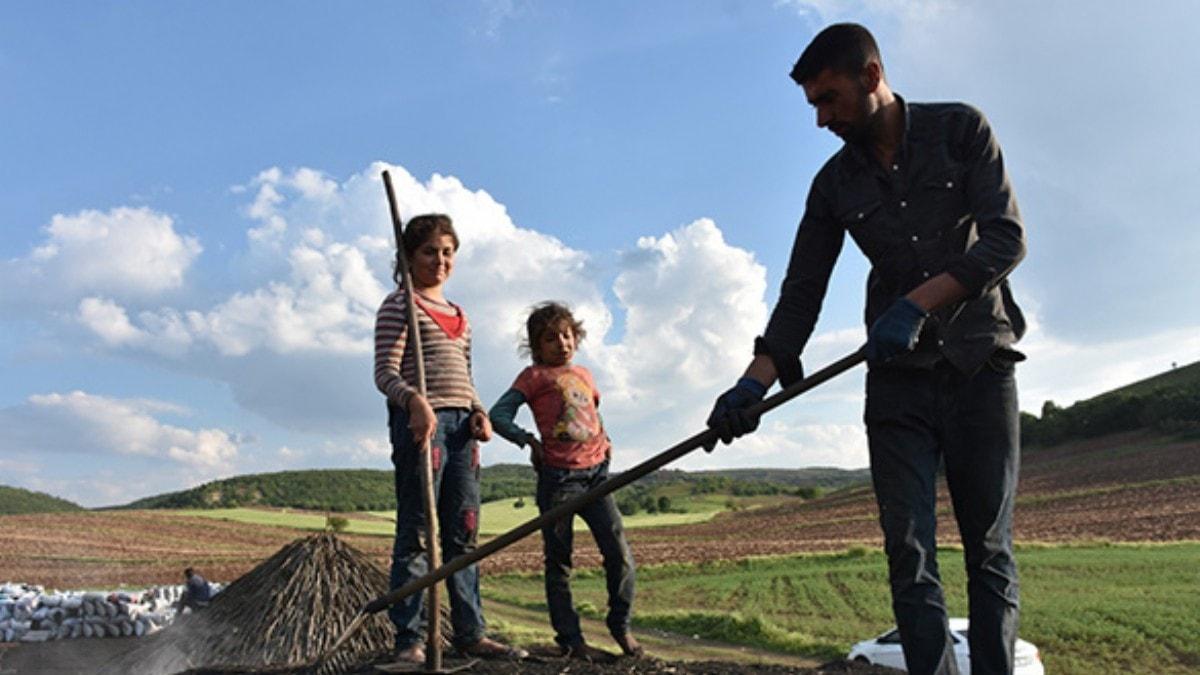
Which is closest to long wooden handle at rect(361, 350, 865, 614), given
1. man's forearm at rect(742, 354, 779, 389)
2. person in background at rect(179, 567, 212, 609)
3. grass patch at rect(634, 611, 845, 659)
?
man's forearm at rect(742, 354, 779, 389)

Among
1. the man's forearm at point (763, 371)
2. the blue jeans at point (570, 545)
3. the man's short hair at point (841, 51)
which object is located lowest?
the blue jeans at point (570, 545)

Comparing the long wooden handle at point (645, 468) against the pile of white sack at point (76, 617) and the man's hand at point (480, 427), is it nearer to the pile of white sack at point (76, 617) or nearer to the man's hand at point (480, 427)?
the man's hand at point (480, 427)

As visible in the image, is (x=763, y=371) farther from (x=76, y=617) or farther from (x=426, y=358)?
(x=76, y=617)

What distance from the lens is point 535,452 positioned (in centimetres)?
508

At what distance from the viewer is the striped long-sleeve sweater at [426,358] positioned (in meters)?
4.89

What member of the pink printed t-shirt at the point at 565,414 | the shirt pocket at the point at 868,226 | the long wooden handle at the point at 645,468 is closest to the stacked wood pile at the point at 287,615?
the pink printed t-shirt at the point at 565,414

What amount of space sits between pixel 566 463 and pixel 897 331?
7.77 ft

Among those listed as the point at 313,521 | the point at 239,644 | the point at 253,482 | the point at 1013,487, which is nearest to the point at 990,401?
the point at 1013,487

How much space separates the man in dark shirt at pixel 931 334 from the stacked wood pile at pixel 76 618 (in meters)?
9.05

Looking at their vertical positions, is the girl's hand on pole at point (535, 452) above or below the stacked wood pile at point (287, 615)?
above

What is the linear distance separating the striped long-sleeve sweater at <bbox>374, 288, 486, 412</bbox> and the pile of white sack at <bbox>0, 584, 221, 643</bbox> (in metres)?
6.71

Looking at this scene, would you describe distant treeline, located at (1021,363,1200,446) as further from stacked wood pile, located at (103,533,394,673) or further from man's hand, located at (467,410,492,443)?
man's hand, located at (467,410,492,443)

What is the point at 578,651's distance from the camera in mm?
4945

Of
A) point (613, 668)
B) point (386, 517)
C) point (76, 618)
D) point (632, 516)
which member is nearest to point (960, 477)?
point (613, 668)
